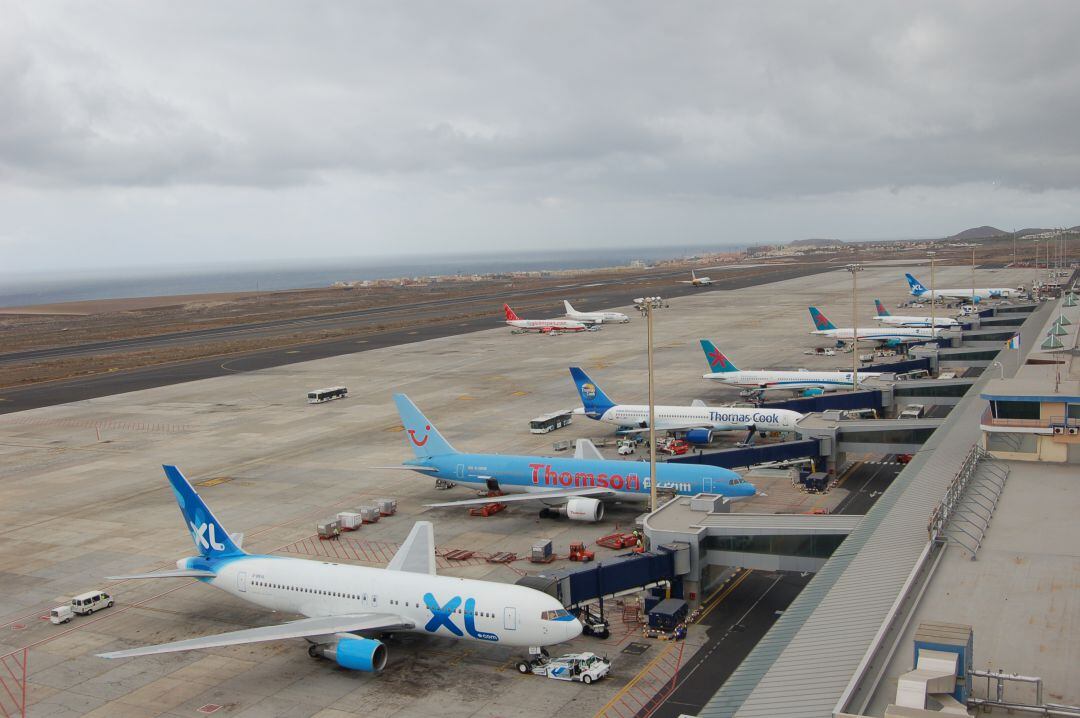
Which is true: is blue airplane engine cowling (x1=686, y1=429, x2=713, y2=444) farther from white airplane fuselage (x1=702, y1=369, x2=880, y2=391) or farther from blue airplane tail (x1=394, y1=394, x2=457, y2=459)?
blue airplane tail (x1=394, y1=394, x2=457, y2=459)

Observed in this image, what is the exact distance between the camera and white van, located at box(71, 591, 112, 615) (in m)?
47.8

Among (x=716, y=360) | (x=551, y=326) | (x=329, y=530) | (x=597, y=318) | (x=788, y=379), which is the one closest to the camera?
(x=329, y=530)

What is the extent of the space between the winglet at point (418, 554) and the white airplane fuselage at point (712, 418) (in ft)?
129

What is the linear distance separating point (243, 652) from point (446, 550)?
1551 cm

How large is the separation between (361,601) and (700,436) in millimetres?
45399

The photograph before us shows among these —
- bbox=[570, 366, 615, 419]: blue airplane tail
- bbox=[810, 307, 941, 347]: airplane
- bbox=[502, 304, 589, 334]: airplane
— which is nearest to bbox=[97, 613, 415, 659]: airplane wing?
Answer: bbox=[570, 366, 615, 419]: blue airplane tail

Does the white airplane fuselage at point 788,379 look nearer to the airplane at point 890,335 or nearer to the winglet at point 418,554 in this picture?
the airplane at point 890,335

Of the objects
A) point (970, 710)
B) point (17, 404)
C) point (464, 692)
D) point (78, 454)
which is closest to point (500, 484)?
point (464, 692)

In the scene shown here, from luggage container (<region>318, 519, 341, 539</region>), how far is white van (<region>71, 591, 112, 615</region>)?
1363 centimetres

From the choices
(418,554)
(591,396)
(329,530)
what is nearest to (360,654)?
(418,554)

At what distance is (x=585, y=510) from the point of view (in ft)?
193

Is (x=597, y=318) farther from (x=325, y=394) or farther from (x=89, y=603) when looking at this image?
(x=89, y=603)

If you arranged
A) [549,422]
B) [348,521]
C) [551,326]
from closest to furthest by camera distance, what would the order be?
[348,521]
[549,422]
[551,326]

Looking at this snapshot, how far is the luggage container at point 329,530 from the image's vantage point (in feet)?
193
